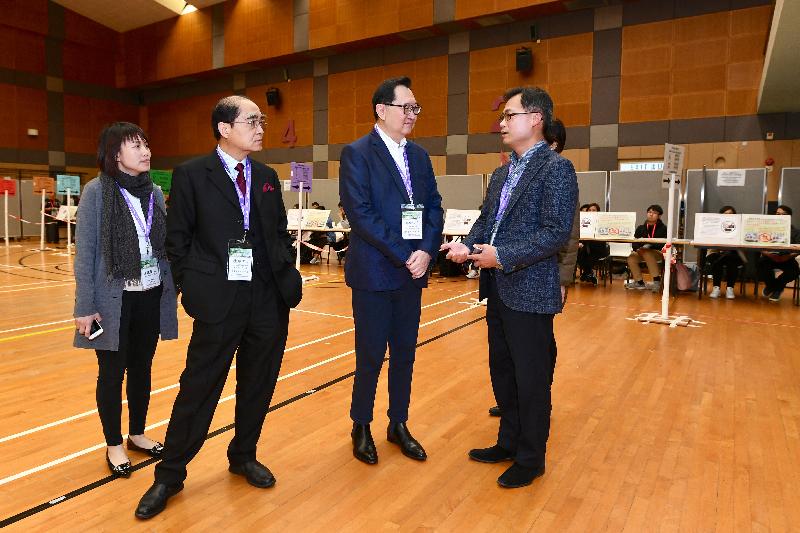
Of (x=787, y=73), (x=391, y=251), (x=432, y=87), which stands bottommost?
(x=391, y=251)

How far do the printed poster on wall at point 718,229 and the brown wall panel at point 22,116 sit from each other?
18.2 m

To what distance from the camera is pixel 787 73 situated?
7664mm

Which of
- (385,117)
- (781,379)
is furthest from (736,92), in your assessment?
(385,117)

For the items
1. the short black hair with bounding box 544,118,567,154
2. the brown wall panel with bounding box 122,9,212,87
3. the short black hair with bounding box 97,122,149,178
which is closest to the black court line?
the short black hair with bounding box 97,122,149,178

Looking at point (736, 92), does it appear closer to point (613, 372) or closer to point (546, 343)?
point (613, 372)

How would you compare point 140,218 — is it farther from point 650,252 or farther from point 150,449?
point 650,252

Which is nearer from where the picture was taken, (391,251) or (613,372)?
(391,251)

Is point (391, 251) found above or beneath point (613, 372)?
above

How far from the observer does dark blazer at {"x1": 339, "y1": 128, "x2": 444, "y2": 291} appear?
8.07ft

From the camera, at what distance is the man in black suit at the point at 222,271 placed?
2109mm

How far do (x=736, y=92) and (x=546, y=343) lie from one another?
33.2 ft

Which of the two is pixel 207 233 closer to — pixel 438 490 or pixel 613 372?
pixel 438 490

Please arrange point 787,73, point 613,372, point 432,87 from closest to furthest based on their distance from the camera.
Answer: point 613,372, point 787,73, point 432,87

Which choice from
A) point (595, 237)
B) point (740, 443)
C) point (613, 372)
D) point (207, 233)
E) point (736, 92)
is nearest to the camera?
point (207, 233)
